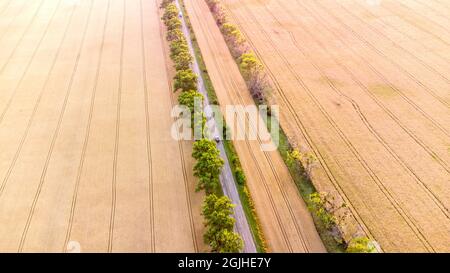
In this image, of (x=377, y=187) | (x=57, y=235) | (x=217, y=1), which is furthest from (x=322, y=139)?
(x=217, y=1)

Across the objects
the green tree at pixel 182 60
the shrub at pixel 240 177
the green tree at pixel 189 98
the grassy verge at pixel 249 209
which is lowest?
the grassy verge at pixel 249 209

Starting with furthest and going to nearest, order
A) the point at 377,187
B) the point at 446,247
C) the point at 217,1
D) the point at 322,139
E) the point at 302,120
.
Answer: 1. the point at 217,1
2. the point at 302,120
3. the point at 322,139
4. the point at 377,187
5. the point at 446,247

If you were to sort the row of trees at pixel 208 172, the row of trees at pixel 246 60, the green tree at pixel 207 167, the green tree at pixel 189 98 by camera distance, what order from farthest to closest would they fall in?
the row of trees at pixel 246 60
the green tree at pixel 189 98
the green tree at pixel 207 167
the row of trees at pixel 208 172

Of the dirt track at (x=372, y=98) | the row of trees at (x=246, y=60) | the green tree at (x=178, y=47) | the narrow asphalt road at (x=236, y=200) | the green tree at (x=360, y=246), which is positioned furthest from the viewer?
the green tree at (x=178, y=47)

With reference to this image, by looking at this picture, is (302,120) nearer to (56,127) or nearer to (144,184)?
(144,184)

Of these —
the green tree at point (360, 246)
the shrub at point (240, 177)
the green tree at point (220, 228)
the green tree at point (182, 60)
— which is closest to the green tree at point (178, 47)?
the green tree at point (182, 60)

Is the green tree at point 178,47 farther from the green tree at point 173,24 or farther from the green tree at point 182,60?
the green tree at point 173,24

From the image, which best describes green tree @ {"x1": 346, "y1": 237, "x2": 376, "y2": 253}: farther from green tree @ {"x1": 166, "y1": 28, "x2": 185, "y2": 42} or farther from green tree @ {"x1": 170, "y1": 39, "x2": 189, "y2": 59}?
green tree @ {"x1": 166, "y1": 28, "x2": 185, "y2": 42}
